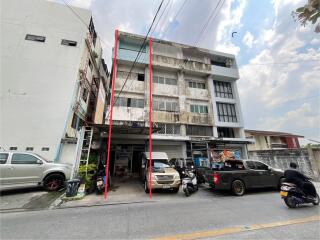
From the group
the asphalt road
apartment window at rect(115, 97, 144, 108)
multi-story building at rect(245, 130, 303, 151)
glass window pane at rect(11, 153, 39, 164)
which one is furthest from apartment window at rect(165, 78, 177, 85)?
the asphalt road

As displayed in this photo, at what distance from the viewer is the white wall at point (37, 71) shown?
992 cm

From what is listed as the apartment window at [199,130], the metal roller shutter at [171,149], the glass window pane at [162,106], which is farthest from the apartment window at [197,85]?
the metal roller shutter at [171,149]

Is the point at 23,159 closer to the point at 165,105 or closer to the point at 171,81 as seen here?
the point at 165,105

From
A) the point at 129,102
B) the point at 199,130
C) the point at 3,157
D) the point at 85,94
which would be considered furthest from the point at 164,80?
the point at 3,157

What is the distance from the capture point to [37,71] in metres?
11.2

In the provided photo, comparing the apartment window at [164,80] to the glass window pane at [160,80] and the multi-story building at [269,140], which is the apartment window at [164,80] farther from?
the multi-story building at [269,140]

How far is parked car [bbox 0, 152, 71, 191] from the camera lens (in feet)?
21.4

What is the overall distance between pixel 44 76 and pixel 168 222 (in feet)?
41.9

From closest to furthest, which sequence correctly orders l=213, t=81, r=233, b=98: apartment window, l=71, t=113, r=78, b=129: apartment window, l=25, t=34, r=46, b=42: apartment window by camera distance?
l=71, t=113, r=78, b=129: apartment window < l=25, t=34, r=46, b=42: apartment window < l=213, t=81, r=233, b=98: apartment window

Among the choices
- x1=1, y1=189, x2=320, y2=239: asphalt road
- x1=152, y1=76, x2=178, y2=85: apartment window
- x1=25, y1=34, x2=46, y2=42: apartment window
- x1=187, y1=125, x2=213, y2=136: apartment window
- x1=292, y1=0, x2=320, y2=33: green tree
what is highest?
x1=152, y1=76, x2=178, y2=85: apartment window

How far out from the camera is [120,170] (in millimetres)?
13930

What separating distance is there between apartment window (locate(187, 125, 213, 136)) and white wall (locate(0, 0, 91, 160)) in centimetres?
1210

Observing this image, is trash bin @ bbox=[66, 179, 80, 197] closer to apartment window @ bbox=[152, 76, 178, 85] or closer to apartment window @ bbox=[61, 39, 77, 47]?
apartment window @ bbox=[61, 39, 77, 47]

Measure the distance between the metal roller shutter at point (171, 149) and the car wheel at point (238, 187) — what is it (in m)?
9.06
